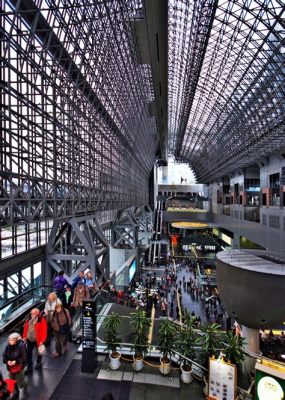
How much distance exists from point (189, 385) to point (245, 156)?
129 ft

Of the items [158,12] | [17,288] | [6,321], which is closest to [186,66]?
[158,12]

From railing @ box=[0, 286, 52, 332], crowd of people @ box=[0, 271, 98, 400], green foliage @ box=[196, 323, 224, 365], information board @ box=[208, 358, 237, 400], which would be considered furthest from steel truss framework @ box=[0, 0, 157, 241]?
information board @ box=[208, 358, 237, 400]

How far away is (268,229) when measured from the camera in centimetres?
3619

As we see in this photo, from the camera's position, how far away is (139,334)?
279 inches

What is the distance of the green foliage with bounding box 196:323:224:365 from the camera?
6.50 metres

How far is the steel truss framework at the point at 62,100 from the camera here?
409 inches

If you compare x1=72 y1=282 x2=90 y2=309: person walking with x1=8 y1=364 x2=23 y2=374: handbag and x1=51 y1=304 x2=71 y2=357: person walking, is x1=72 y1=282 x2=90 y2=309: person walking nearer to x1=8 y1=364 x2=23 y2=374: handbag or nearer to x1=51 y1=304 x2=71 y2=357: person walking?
x1=51 y1=304 x2=71 y2=357: person walking

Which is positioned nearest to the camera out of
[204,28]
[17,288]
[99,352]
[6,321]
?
[99,352]

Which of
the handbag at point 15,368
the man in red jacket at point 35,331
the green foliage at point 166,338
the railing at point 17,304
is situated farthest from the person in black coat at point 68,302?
the handbag at point 15,368

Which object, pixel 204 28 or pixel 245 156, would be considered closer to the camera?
pixel 204 28

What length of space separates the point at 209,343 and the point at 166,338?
996mm

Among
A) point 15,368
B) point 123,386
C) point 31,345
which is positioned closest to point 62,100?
point 31,345

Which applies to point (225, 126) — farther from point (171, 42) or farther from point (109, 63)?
point (109, 63)

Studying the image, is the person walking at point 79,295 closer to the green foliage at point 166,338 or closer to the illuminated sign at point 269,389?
the green foliage at point 166,338
